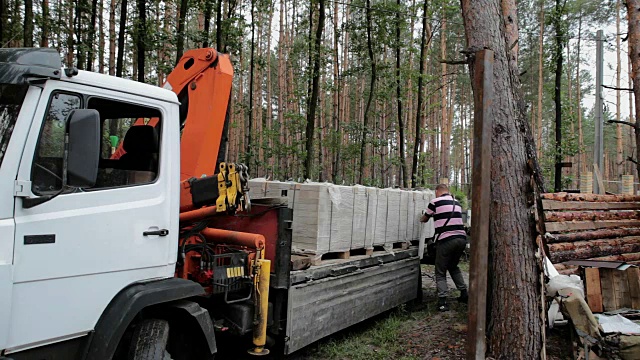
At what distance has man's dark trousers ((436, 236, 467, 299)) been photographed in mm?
7512

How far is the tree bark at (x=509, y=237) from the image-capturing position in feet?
15.4

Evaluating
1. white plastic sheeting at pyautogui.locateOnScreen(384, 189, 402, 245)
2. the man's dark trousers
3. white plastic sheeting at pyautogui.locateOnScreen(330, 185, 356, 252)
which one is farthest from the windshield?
the man's dark trousers

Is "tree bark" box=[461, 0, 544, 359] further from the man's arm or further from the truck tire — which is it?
the truck tire

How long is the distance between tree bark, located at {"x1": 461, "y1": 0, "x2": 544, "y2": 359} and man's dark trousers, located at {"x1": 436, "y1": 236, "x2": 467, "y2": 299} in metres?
2.63

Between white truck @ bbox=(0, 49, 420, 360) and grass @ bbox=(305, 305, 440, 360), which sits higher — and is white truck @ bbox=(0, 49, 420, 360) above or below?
above

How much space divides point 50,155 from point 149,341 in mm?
1436

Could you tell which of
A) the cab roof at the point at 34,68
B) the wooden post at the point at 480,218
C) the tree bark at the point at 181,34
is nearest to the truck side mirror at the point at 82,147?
the cab roof at the point at 34,68

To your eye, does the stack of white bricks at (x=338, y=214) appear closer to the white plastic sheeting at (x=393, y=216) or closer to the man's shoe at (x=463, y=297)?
the white plastic sheeting at (x=393, y=216)

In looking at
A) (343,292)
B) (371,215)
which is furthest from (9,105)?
(371,215)

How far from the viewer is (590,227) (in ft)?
27.3

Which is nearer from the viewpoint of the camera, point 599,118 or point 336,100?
point 599,118

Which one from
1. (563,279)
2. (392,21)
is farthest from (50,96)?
(392,21)

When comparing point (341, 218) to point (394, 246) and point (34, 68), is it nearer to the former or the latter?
point (394, 246)

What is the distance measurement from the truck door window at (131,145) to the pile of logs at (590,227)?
6.07m
